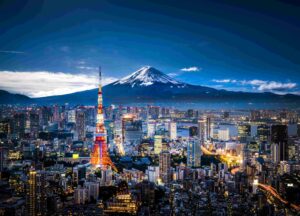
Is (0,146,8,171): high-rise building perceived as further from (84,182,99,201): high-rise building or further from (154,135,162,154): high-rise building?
(154,135,162,154): high-rise building

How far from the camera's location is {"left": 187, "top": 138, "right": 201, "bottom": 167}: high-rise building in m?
6.67

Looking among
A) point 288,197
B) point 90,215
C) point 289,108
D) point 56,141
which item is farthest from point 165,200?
point 56,141

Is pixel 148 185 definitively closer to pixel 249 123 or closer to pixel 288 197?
pixel 288 197

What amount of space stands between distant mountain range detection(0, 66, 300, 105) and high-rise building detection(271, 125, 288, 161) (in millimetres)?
653

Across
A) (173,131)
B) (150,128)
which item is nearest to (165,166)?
(173,131)

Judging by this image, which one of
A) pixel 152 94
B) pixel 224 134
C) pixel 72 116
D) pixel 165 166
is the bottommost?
pixel 165 166

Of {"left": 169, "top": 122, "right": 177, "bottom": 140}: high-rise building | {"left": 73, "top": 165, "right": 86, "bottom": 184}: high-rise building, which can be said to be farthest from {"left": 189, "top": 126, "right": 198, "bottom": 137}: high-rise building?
{"left": 73, "top": 165, "right": 86, "bottom": 184}: high-rise building

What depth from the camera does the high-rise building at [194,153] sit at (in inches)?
263

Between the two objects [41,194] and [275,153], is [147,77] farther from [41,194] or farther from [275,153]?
[41,194]

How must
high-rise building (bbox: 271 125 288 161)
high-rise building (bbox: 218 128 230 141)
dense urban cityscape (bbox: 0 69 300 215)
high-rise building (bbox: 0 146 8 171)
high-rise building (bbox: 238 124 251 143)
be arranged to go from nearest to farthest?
dense urban cityscape (bbox: 0 69 300 215) < high-rise building (bbox: 0 146 8 171) < high-rise building (bbox: 271 125 288 161) < high-rise building (bbox: 238 124 251 143) < high-rise building (bbox: 218 128 230 141)

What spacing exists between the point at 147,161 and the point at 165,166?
3.00 feet

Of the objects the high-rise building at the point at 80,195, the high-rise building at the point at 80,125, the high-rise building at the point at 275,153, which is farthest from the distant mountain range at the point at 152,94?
the high-rise building at the point at 80,195

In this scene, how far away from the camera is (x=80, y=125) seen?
826 cm

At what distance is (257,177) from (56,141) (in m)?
3.99
